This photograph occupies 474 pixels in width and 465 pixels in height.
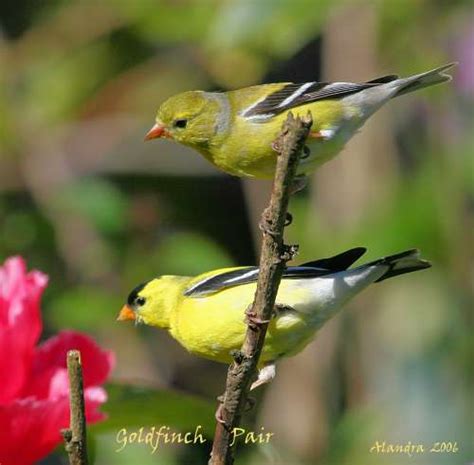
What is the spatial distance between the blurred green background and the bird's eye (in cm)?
63

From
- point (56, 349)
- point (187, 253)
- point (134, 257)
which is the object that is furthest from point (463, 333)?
point (56, 349)

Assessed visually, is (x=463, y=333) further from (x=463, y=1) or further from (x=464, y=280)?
(x=463, y=1)

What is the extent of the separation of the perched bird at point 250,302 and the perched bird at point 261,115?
0.13 meters

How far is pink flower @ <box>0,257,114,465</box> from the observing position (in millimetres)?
845

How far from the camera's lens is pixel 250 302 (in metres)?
1.33

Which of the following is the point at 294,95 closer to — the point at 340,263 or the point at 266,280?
the point at 340,263

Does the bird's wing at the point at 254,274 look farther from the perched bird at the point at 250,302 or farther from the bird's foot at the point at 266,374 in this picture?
the bird's foot at the point at 266,374

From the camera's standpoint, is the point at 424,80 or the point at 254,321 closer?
the point at 254,321

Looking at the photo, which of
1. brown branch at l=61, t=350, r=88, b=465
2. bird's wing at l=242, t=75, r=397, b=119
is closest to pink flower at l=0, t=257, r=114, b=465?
brown branch at l=61, t=350, r=88, b=465

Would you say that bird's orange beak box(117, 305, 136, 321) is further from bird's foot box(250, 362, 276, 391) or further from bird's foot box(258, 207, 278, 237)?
bird's foot box(258, 207, 278, 237)

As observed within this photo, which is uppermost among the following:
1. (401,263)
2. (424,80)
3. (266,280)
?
(424,80)

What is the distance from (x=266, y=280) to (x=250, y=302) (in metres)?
0.56

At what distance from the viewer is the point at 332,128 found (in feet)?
3.69

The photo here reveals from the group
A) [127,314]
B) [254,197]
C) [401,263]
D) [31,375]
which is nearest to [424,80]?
[401,263]
